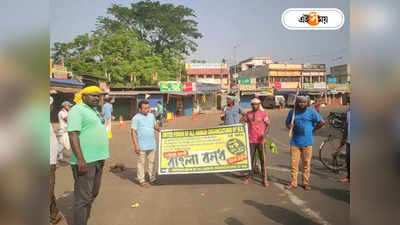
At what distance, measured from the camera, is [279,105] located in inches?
200

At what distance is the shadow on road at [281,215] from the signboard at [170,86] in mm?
2807

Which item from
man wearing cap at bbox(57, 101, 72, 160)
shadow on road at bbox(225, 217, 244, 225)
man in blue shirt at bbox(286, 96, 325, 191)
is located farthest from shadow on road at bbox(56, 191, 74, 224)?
man in blue shirt at bbox(286, 96, 325, 191)

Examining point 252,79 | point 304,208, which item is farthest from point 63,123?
point 304,208

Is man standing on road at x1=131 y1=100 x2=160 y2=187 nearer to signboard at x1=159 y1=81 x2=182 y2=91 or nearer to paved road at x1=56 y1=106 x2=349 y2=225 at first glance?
paved road at x1=56 y1=106 x2=349 y2=225

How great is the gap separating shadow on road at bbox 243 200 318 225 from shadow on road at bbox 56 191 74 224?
7.38ft

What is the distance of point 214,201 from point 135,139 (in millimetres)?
1568

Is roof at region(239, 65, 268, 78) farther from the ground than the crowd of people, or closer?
farther from the ground

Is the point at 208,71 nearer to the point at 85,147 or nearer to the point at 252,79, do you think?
the point at 252,79

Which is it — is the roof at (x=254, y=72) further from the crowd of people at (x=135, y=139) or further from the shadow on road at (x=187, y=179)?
the shadow on road at (x=187, y=179)

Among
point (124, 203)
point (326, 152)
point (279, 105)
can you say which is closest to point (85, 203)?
point (124, 203)

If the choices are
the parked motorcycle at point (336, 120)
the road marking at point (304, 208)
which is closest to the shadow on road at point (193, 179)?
the road marking at point (304, 208)

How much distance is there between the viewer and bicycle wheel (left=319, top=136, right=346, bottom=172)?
4.71 meters
